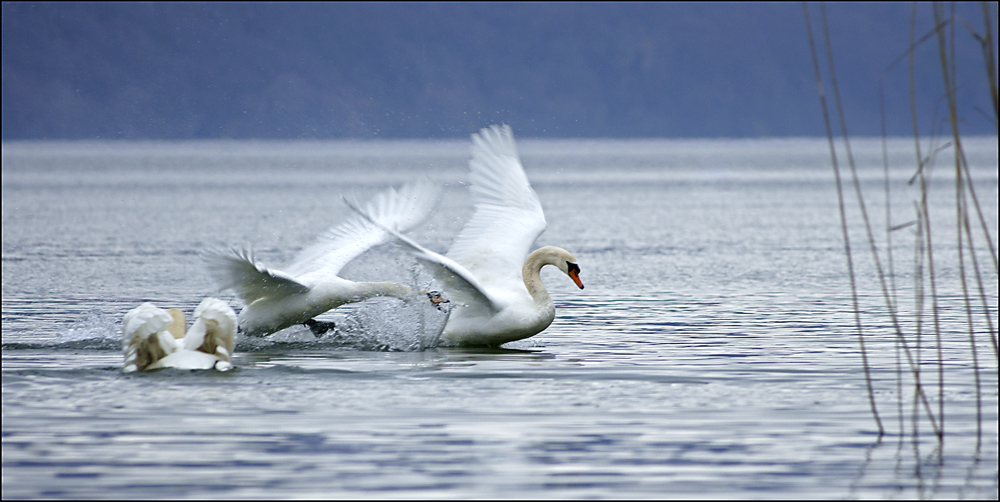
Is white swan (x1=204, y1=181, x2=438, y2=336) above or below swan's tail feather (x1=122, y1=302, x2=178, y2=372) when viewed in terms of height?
above

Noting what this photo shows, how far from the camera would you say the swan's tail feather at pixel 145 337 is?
10734 millimetres

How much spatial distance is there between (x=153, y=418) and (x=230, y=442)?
0.90 metres

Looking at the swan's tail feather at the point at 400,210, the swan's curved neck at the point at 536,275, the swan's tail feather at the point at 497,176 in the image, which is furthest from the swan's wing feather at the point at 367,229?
the swan's curved neck at the point at 536,275

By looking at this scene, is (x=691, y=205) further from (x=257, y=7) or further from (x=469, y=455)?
(x=257, y=7)

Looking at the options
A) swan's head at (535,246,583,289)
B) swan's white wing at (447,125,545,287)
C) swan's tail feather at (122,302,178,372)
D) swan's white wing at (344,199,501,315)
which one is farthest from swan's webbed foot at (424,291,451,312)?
swan's tail feather at (122,302,178,372)

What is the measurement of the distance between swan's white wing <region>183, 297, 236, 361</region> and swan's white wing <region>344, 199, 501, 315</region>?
1.26 metres

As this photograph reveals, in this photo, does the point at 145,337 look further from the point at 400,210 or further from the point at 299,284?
the point at 400,210

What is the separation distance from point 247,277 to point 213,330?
1.69m

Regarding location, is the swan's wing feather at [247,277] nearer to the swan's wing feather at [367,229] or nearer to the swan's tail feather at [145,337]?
the swan's wing feather at [367,229]

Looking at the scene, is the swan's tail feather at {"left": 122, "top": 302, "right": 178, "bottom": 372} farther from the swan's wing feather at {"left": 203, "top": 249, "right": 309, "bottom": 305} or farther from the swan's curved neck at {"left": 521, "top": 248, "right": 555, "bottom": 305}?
the swan's curved neck at {"left": 521, "top": 248, "right": 555, "bottom": 305}

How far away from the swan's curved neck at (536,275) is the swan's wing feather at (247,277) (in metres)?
2.01

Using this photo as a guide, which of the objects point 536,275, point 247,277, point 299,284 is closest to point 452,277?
point 536,275

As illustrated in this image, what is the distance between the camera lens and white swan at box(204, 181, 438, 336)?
12.5 meters

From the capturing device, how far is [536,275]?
13375mm
